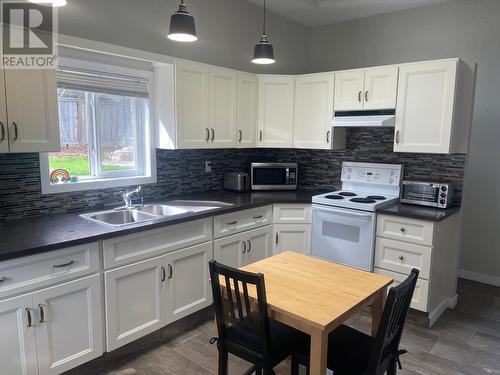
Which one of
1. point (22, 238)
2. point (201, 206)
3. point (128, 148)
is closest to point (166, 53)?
point (128, 148)

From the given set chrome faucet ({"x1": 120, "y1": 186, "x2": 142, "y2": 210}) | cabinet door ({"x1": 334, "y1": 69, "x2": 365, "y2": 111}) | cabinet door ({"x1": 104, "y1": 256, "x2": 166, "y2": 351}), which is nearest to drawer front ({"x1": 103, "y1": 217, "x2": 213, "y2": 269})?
cabinet door ({"x1": 104, "y1": 256, "x2": 166, "y2": 351})

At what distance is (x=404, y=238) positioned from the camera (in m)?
2.89

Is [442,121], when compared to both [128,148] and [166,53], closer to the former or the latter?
[166,53]

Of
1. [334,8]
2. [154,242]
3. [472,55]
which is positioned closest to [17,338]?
[154,242]

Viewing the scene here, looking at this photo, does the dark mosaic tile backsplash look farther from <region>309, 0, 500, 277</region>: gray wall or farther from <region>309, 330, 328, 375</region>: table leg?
<region>309, 330, 328, 375</region>: table leg

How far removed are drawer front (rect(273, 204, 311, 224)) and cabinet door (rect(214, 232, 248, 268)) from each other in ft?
1.40

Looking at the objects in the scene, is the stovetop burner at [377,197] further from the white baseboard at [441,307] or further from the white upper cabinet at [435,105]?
the white baseboard at [441,307]

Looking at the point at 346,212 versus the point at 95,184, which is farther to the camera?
the point at 346,212

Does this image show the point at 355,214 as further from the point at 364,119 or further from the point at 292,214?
the point at 364,119

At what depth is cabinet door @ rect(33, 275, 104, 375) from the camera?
75.7 inches

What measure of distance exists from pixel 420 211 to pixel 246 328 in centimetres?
191

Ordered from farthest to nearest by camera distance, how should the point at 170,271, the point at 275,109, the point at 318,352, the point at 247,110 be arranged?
1. the point at 275,109
2. the point at 247,110
3. the point at 170,271
4. the point at 318,352

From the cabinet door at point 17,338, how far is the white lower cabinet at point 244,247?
1.32 m

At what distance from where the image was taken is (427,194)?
3.10 metres
